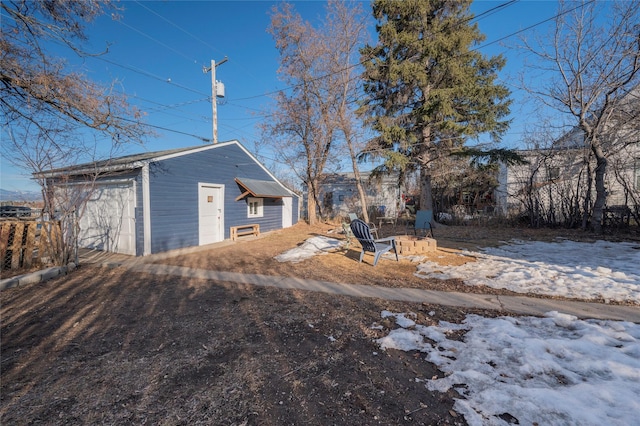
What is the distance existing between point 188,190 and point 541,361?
937 cm

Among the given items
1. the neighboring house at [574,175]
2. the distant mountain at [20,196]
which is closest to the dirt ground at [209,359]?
the distant mountain at [20,196]

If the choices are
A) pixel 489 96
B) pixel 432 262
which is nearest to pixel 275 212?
pixel 432 262

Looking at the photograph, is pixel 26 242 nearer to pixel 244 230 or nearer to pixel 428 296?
pixel 244 230

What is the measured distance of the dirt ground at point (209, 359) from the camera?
6.00ft

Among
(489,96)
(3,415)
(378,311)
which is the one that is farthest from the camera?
(489,96)

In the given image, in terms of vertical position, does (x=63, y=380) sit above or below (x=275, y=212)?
below

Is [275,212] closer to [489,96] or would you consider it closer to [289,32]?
[289,32]

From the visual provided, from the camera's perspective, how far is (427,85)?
512 inches

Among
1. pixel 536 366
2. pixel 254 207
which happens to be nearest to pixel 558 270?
pixel 536 366

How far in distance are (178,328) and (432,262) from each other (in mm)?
5101

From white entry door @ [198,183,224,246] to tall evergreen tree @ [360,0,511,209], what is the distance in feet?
23.9

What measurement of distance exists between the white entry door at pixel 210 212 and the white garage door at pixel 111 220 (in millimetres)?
2027

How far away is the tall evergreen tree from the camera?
12117 millimetres

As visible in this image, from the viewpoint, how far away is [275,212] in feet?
43.7
